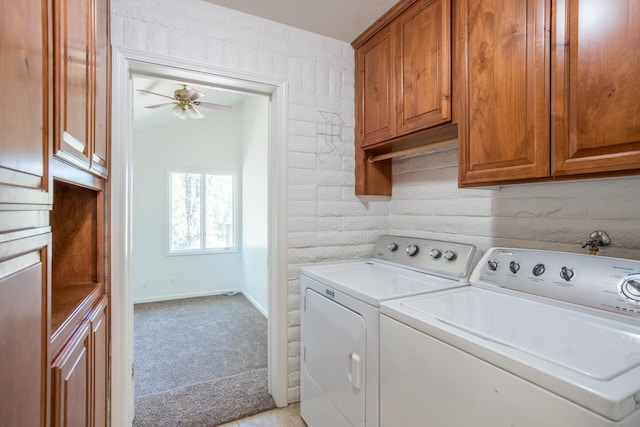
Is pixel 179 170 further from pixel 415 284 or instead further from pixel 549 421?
pixel 549 421

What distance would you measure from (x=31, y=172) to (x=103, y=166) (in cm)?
89

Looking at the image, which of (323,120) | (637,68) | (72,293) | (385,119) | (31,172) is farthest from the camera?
(323,120)

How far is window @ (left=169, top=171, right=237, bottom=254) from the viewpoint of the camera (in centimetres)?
465

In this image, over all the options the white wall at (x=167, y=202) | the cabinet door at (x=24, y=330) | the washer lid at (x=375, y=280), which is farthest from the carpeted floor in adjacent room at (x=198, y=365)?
the cabinet door at (x=24, y=330)

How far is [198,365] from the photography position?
250 centimetres

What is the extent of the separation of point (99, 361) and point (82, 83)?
3.76 ft

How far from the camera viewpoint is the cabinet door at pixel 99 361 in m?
1.20

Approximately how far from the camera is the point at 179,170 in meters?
4.62

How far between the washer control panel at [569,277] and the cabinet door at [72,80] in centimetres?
158

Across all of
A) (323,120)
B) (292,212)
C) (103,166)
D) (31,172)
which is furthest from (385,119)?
(31,172)

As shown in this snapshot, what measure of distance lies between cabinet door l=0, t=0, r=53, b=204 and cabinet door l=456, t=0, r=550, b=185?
142cm

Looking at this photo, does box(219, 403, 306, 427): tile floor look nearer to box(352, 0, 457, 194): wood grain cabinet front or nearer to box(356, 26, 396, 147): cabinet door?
box(352, 0, 457, 194): wood grain cabinet front

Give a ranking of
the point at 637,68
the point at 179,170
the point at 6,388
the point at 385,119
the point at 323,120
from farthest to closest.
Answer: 1. the point at 179,170
2. the point at 323,120
3. the point at 385,119
4. the point at 637,68
5. the point at 6,388

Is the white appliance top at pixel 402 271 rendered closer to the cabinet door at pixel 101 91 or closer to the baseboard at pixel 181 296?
the cabinet door at pixel 101 91
